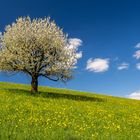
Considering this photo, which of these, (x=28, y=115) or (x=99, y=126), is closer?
(x=99, y=126)

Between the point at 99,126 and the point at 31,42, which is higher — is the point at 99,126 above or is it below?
below

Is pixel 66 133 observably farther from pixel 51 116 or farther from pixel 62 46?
pixel 62 46

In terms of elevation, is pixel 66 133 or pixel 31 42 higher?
pixel 31 42

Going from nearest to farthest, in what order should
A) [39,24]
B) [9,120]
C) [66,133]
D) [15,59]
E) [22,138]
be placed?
1. [22,138]
2. [66,133]
3. [9,120]
4. [15,59]
5. [39,24]

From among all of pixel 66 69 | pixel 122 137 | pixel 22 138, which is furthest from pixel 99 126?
pixel 66 69

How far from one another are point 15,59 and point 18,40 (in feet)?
8.77

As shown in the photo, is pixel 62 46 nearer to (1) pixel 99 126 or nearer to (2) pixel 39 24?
(2) pixel 39 24

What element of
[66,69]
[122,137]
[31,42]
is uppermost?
[31,42]

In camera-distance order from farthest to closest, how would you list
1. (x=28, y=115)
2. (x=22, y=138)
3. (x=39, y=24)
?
(x=39, y=24) < (x=28, y=115) < (x=22, y=138)

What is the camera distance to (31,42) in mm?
48688

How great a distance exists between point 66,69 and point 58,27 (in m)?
6.39

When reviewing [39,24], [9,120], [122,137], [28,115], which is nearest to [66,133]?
[122,137]

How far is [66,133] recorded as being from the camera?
763 inches

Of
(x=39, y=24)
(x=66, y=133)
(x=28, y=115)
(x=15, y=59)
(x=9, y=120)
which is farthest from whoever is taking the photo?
(x=39, y=24)
